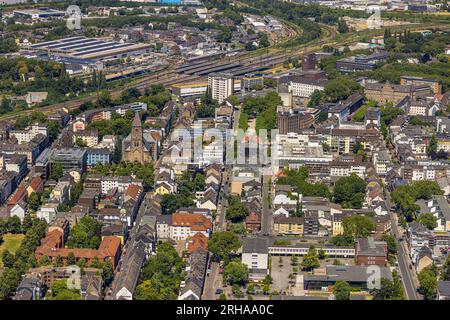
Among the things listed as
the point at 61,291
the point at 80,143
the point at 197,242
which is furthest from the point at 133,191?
the point at 61,291

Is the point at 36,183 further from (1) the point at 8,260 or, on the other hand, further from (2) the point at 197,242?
(2) the point at 197,242

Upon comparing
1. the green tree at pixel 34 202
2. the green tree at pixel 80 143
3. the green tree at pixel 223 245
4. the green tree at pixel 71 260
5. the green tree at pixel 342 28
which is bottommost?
the green tree at pixel 342 28

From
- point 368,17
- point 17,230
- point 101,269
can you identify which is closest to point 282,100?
point 17,230

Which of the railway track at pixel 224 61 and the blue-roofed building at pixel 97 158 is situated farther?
the railway track at pixel 224 61

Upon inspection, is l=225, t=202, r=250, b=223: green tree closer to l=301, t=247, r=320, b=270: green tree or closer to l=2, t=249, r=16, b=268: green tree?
l=301, t=247, r=320, b=270: green tree

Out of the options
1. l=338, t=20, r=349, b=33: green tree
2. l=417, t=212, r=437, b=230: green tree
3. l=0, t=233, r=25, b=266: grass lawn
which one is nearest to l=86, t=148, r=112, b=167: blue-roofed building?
l=0, t=233, r=25, b=266: grass lawn

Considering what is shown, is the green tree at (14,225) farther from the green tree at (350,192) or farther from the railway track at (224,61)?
the railway track at (224,61)

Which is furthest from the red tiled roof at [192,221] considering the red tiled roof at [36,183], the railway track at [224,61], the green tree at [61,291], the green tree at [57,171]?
the railway track at [224,61]
